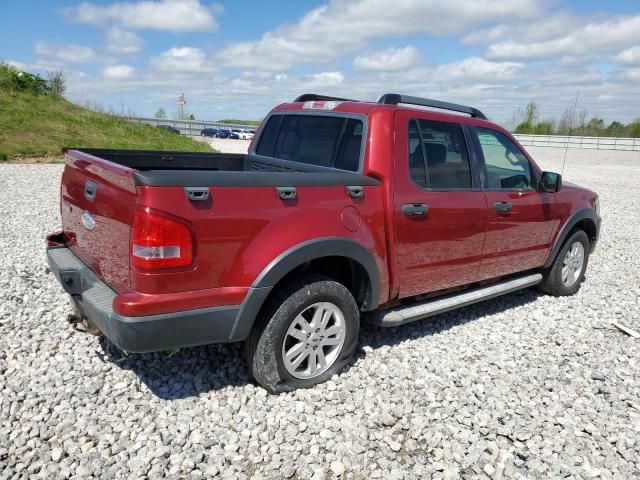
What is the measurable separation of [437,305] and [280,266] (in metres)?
1.59

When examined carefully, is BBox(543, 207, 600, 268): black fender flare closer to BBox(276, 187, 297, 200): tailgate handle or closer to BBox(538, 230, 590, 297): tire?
BBox(538, 230, 590, 297): tire

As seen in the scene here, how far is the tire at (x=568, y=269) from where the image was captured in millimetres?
5441

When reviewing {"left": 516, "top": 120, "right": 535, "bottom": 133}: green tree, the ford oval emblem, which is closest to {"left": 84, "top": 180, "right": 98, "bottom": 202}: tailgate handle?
the ford oval emblem

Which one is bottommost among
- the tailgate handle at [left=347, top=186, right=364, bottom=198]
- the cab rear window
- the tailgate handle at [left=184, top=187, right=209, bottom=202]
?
the tailgate handle at [left=347, top=186, right=364, bottom=198]

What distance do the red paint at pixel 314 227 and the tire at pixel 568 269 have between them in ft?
1.97

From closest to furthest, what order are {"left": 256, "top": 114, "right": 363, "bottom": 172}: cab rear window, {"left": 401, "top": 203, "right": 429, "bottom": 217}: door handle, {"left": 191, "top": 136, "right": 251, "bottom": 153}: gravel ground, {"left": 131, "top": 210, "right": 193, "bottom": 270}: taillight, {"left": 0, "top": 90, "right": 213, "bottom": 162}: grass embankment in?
{"left": 131, "top": 210, "right": 193, "bottom": 270}: taillight, {"left": 401, "top": 203, "right": 429, "bottom": 217}: door handle, {"left": 256, "top": 114, "right": 363, "bottom": 172}: cab rear window, {"left": 0, "top": 90, "right": 213, "bottom": 162}: grass embankment, {"left": 191, "top": 136, "right": 251, "bottom": 153}: gravel ground

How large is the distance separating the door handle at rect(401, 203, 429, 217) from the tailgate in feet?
5.98

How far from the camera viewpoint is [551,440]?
3084 millimetres

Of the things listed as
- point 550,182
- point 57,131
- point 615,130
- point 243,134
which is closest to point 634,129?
point 615,130

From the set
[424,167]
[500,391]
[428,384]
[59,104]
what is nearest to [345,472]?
[428,384]

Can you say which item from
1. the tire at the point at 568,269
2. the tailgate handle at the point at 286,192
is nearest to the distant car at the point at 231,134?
the tire at the point at 568,269

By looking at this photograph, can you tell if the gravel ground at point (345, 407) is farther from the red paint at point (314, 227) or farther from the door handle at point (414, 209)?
the door handle at point (414, 209)

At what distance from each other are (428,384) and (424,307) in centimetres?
62

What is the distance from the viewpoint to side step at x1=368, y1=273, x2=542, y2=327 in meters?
3.81
